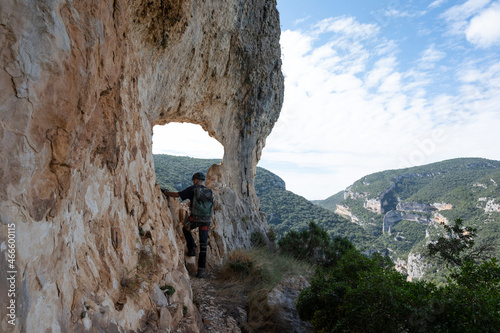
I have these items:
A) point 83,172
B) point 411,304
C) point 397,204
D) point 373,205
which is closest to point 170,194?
point 83,172

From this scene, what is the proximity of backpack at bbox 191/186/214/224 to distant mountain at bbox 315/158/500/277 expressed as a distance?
34.2 m

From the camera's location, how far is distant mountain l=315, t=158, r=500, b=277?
4434cm

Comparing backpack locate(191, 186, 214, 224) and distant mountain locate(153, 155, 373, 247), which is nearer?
backpack locate(191, 186, 214, 224)

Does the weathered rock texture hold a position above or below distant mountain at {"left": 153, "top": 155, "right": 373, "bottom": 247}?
above

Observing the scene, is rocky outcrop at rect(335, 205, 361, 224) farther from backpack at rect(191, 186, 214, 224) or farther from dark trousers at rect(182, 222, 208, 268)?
backpack at rect(191, 186, 214, 224)

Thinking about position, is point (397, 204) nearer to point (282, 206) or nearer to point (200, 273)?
point (282, 206)

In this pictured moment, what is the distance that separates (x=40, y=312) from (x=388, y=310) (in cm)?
341

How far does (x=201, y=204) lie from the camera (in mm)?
5691

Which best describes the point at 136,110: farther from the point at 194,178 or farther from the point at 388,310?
the point at 388,310

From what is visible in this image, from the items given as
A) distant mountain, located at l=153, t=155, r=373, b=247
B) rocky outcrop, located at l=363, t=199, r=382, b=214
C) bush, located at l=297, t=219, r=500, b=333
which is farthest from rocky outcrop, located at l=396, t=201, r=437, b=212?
bush, located at l=297, t=219, r=500, b=333

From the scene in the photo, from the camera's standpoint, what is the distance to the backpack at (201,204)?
5.61 m

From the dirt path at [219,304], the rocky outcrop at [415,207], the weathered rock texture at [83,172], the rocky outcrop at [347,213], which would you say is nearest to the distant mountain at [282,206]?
the rocky outcrop at [415,207]

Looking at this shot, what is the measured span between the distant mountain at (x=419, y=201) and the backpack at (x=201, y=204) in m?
34.2

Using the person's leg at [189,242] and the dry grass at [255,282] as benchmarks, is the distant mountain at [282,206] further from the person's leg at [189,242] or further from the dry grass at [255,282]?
the person's leg at [189,242]
